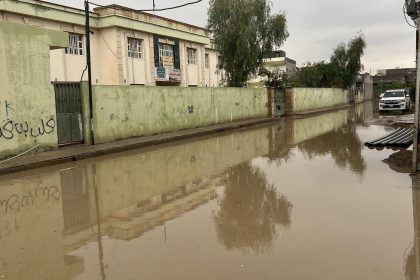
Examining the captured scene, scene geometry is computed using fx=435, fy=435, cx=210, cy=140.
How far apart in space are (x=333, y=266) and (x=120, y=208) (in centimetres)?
389

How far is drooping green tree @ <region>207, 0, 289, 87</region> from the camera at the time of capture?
96.8 feet

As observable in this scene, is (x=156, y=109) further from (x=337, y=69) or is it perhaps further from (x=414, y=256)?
(x=337, y=69)

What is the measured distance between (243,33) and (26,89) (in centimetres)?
1869

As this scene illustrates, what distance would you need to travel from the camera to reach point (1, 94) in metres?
12.3

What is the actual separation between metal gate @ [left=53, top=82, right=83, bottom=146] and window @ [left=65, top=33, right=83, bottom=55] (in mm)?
16291

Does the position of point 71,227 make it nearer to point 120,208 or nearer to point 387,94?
point 120,208

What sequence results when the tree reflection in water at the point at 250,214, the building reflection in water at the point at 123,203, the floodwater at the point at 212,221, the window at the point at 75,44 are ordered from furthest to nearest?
the window at the point at 75,44, the tree reflection in water at the point at 250,214, the building reflection in water at the point at 123,203, the floodwater at the point at 212,221

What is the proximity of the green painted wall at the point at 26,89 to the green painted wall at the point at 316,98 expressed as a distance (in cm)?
2479

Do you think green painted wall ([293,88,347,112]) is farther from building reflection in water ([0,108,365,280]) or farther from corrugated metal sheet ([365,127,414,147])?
building reflection in water ([0,108,365,280])

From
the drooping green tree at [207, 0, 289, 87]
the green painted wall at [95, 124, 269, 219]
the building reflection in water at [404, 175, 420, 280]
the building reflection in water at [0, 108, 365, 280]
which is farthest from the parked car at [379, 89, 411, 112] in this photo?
the building reflection in water at [404, 175, 420, 280]

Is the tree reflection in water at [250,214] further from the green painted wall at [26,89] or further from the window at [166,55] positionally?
the window at [166,55]

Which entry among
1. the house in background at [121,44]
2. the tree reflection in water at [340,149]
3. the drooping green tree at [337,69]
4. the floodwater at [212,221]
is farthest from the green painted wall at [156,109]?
the drooping green tree at [337,69]

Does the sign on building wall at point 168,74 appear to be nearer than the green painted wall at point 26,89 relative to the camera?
No

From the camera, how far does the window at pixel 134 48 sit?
34281 mm
